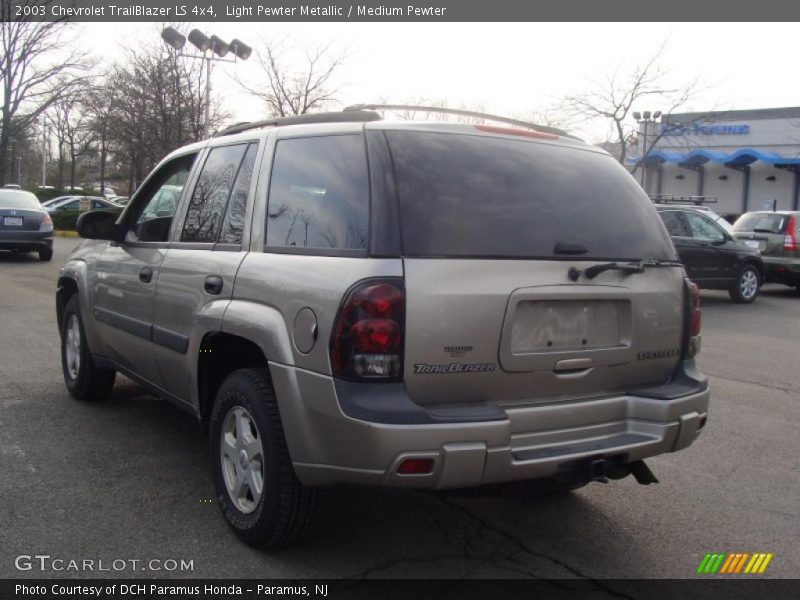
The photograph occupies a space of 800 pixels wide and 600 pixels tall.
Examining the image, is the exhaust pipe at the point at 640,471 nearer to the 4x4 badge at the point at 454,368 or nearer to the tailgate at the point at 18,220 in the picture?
the 4x4 badge at the point at 454,368

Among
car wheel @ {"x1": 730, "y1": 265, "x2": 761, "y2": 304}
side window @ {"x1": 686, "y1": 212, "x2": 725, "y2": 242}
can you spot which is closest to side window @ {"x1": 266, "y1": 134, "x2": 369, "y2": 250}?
side window @ {"x1": 686, "y1": 212, "x2": 725, "y2": 242}

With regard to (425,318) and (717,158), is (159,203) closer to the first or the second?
(425,318)

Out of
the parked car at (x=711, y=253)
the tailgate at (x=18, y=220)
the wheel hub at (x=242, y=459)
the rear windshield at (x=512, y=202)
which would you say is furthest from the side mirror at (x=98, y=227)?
the tailgate at (x=18, y=220)

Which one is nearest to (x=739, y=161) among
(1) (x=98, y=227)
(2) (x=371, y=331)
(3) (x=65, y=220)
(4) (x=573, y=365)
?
(3) (x=65, y=220)

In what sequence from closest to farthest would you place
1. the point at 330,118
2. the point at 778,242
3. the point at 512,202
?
the point at 512,202
the point at 330,118
the point at 778,242

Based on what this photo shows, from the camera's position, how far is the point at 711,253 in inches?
516

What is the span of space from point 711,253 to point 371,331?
11672 millimetres

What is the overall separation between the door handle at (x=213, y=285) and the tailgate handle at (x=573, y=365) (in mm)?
1619

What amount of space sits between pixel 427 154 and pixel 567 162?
2.49 ft

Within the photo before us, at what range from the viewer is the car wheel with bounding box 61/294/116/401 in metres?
5.50

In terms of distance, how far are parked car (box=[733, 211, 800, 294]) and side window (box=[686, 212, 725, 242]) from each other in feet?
6.41

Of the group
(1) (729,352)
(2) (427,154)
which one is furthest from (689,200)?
(2) (427,154)

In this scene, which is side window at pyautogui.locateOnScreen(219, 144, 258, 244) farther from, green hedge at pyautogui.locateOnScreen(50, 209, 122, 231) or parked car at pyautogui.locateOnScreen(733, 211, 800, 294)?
green hedge at pyautogui.locateOnScreen(50, 209, 122, 231)

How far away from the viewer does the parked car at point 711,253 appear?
42.6 feet
